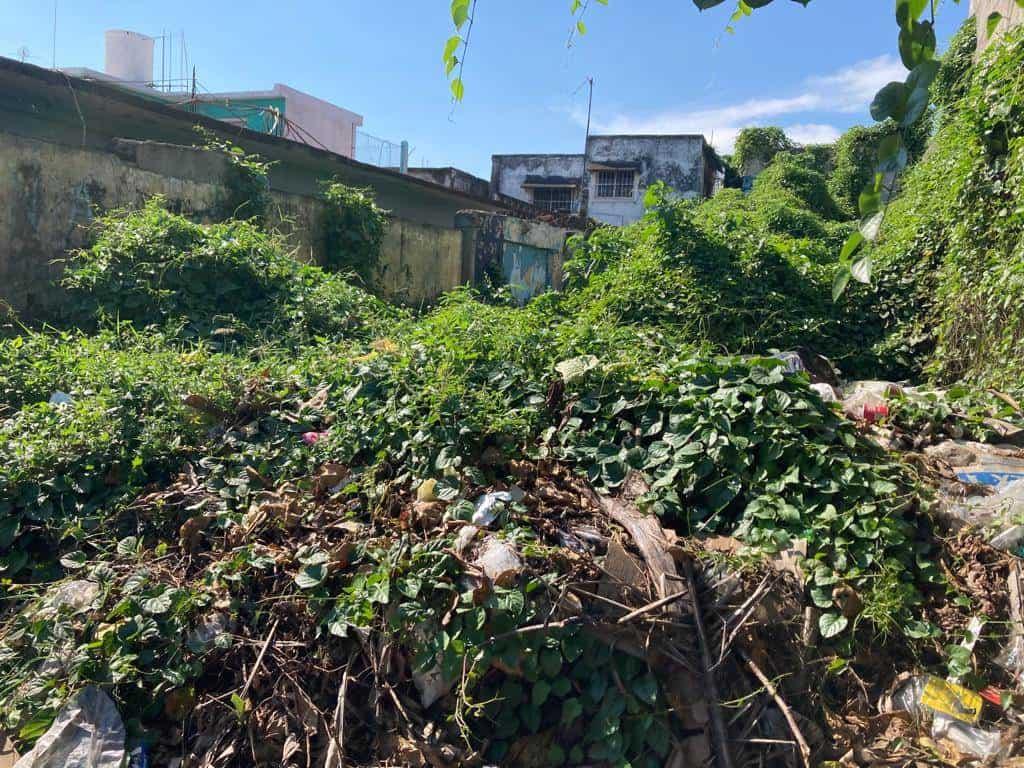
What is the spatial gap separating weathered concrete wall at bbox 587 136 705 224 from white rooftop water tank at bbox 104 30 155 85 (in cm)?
1447

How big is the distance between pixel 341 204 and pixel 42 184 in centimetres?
359

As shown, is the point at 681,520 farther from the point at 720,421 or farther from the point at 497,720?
the point at 497,720

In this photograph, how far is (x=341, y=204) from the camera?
9164 millimetres

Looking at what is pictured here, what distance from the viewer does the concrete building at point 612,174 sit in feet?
87.0

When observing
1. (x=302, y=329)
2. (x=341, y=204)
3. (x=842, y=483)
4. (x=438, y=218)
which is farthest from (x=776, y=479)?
(x=438, y=218)

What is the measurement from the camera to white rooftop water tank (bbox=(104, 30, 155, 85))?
68.7ft

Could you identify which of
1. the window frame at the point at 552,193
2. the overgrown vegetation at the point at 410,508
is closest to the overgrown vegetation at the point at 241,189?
the overgrown vegetation at the point at 410,508

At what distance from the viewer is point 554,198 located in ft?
93.3

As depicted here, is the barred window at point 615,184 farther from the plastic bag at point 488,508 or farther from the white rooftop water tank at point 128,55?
the plastic bag at point 488,508

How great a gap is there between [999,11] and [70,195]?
7719 mm

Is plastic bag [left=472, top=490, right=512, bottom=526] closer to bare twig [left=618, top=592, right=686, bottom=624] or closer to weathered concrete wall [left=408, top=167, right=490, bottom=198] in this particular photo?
bare twig [left=618, top=592, right=686, bottom=624]

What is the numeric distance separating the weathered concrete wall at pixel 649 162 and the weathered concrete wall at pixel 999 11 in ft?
53.8

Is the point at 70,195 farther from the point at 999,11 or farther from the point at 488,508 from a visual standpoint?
the point at 999,11

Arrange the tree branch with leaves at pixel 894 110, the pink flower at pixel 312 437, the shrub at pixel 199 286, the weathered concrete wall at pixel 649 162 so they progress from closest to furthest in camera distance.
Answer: the tree branch with leaves at pixel 894 110 → the pink flower at pixel 312 437 → the shrub at pixel 199 286 → the weathered concrete wall at pixel 649 162
